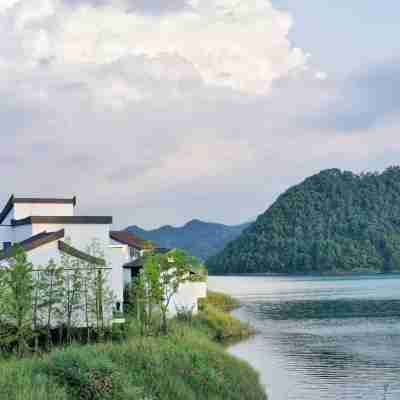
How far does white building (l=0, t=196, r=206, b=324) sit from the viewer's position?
34.9 m

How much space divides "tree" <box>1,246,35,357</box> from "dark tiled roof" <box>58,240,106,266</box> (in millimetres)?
4017

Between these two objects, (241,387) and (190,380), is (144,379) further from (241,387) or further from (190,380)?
(241,387)

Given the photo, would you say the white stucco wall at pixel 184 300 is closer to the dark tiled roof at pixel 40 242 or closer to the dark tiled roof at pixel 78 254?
the dark tiled roof at pixel 78 254

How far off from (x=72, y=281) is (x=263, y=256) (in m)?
164

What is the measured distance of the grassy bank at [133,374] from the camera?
18250 millimetres

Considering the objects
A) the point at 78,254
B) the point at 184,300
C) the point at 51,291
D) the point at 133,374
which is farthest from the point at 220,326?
the point at 133,374

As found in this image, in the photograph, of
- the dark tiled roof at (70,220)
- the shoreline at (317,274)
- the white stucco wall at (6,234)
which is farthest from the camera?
the shoreline at (317,274)

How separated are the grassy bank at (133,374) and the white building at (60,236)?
7.73m

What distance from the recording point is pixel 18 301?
30.0 metres

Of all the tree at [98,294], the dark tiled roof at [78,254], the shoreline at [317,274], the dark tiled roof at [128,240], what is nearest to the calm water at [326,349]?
the tree at [98,294]

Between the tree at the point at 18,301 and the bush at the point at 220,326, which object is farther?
the bush at the point at 220,326

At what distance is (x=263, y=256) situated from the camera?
7751 inches

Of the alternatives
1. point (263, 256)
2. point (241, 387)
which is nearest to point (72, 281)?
point (241, 387)

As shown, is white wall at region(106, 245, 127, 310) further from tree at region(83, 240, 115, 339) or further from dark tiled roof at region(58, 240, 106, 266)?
dark tiled roof at region(58, 240, 106, 266)
